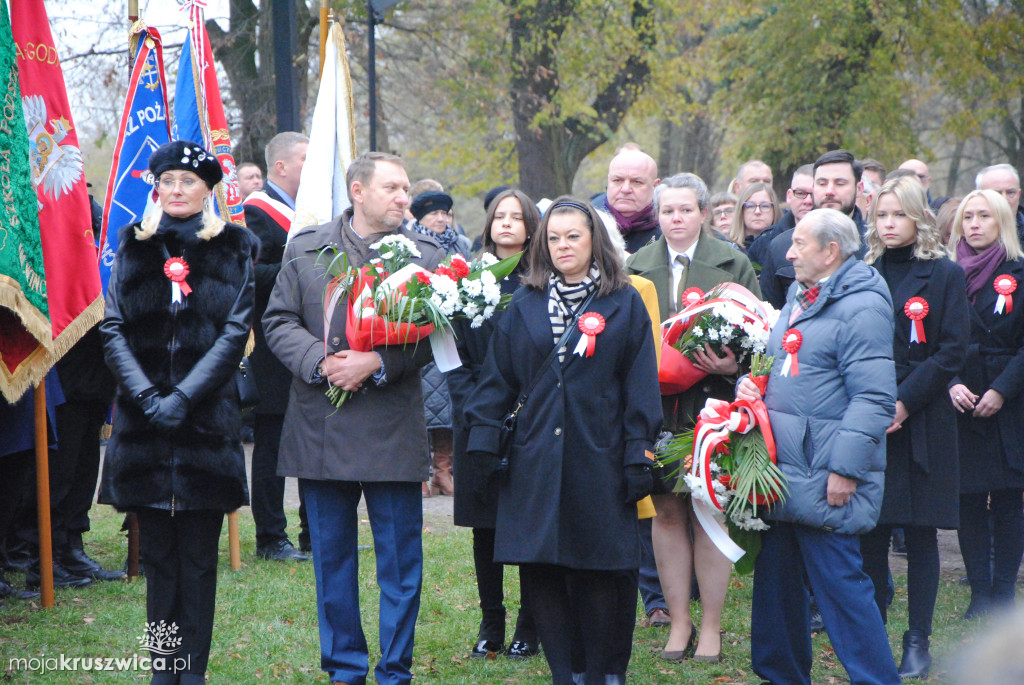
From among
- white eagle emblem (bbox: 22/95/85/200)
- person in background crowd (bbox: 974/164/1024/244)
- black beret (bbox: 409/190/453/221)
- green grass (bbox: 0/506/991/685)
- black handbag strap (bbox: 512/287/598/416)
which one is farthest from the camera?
black beret (bbox: 409/190/453/221)

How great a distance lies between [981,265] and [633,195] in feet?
6.93

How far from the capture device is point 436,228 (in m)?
8.86

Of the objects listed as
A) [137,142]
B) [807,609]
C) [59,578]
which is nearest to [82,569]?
[59,578]

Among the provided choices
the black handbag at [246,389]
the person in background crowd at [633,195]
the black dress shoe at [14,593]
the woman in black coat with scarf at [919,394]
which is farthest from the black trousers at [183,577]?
the woman in black coat with scarf at [919,394]

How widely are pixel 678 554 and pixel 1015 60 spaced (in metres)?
17.4

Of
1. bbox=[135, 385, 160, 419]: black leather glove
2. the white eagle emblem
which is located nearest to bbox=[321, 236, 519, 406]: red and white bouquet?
bbox=[135, 385, 160, 419]: black leather glove

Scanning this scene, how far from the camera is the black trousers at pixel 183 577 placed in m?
4.61

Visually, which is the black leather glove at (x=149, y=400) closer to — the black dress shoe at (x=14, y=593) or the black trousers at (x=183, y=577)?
the black trousers at (x=183, y=577)

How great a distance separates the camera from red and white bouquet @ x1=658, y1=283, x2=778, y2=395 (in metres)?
4.99

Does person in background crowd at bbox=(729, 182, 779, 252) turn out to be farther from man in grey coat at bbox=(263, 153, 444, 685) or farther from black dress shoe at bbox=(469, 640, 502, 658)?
black dress shoe at bbox=(469, 640, 502, 658)

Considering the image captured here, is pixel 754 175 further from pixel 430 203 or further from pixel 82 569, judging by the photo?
pixel 82 569

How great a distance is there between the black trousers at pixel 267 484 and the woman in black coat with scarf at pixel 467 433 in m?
2.03

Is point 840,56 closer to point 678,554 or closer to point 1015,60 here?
point 1015,60

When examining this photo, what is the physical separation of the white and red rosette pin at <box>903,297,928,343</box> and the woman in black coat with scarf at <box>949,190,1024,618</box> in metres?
0.86
